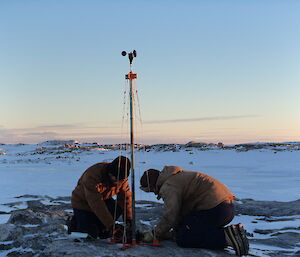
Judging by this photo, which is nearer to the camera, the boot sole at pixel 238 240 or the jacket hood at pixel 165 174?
the boot sole at pixel 238 240

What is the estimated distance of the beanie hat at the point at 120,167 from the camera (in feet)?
16.5

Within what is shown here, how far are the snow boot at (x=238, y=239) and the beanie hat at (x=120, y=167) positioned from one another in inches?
61.5

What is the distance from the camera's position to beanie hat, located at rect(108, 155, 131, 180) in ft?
16.5

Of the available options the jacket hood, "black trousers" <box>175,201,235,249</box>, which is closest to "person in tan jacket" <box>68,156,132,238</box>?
the jacket hood

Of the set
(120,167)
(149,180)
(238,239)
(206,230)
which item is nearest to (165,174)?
(149,180)

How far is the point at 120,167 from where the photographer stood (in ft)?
16.6

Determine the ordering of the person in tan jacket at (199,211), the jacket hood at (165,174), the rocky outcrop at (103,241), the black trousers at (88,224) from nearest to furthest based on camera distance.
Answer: the rocky outcrop at (103,241) → the person in tan jacket at (199,211) → the jacket hood at (165,174) → the black trousers at (88,224)

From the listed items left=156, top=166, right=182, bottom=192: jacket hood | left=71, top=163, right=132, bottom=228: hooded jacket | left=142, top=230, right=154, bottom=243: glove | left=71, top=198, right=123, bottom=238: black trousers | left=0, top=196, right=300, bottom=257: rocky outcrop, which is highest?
left=156, top=166, right=182, bottom=192: jacket hood

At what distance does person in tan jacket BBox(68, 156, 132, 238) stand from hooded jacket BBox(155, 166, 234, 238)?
620mm

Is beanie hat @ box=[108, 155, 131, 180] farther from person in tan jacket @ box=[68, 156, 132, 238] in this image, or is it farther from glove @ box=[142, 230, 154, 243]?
glove @ box=[142, 230, 154, 243]

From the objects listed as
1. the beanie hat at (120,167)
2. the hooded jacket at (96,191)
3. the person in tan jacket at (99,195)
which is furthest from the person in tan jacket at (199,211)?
the hooded jacket at (96,191)

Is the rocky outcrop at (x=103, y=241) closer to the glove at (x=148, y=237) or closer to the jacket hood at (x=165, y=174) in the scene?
the glove at (x=148, y=237)

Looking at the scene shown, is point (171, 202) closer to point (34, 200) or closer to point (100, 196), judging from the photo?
point (100, 196)

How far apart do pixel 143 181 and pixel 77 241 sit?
1257 mm
